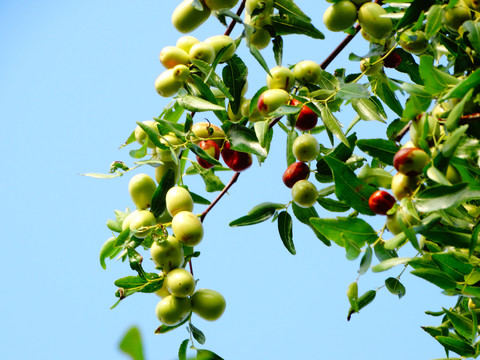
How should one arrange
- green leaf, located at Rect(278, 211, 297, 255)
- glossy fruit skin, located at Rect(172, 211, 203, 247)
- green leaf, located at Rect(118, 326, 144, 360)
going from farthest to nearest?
green leaf, located at Rect(278, 211, 297, 255)
glossy fruit skin, located at Rect(172, 211, 203, 247)
green leaf, located at Rect(118, 326, 144, 360)

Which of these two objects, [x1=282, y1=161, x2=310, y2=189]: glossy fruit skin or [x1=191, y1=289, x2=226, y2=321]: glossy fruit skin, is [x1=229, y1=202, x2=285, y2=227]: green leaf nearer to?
[x1=282, y1=161, x2=310, y2=189]: glossy fruit skin

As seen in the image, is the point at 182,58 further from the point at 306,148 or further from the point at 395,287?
the point at 395,287

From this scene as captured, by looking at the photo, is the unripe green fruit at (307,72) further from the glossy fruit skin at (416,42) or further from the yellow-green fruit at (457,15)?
the yellow-green fruit at (457,15)

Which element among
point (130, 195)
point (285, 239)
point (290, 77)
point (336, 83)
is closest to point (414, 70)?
point (336, 83)

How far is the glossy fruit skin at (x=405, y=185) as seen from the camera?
0.98 metres

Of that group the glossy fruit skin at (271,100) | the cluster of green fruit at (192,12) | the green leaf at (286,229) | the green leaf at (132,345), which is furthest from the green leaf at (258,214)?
the green leaf at (132,345)

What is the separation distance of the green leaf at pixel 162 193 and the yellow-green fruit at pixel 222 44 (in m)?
0.29

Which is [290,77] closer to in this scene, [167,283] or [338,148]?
[338,148]

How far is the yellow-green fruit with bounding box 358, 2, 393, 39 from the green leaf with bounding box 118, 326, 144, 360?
1.06 metres

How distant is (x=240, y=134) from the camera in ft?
3.93

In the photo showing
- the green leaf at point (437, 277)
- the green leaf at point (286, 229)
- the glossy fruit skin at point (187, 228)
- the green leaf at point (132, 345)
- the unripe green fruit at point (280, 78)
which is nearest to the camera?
the green leaf at point (132, 345)

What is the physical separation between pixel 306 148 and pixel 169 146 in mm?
316

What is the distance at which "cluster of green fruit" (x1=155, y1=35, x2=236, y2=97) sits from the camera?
123 cm

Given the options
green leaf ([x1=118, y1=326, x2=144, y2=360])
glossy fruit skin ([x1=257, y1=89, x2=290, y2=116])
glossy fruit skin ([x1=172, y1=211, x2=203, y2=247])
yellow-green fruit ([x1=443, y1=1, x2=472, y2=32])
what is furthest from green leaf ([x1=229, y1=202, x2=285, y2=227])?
green leaf ([x1=118, y1=326, x2=144, y2=360])
